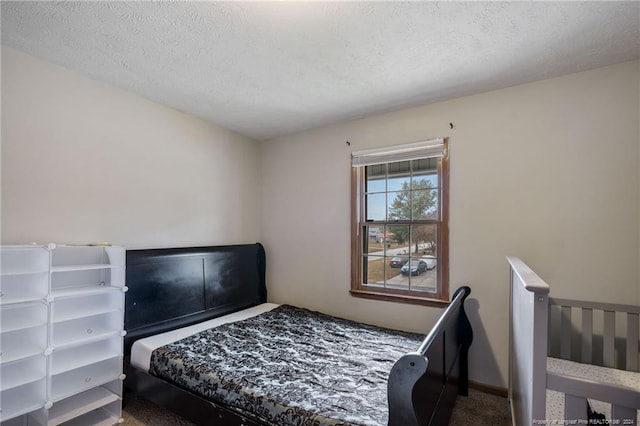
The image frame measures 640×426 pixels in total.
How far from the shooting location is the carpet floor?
2.03 m

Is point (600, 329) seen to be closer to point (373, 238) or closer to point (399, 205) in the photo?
point (399, 205)

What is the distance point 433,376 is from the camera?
57.6 inches

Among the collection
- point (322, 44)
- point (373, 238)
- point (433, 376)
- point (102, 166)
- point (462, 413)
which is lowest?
point (462, 413)

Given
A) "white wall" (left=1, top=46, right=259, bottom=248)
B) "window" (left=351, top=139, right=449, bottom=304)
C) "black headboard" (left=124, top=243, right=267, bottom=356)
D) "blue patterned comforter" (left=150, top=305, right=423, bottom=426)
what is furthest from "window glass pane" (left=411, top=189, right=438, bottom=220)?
"white wall" (left=1, top=46, right=259, bottom=248)

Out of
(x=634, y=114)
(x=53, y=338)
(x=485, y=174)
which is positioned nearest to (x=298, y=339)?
(x=53, y=338)

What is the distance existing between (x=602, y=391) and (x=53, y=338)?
266 centimetres

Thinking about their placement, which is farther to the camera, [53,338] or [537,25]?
[53,338]

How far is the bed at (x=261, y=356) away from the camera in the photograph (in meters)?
1.42

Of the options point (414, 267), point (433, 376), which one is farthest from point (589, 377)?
point (414, 267)

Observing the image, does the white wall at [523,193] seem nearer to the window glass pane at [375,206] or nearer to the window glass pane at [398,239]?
the window glass pane at [375,206]

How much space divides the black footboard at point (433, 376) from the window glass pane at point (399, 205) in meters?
0.85

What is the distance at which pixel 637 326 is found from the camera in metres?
1.79

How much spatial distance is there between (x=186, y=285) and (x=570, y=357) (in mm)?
3047

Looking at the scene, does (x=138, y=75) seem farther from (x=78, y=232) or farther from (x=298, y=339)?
(x=298, y=339)
